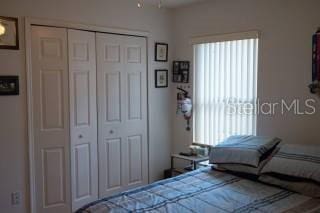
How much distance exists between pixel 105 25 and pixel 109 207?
2200 millimetres

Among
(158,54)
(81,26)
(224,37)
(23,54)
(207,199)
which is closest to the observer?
(207,199)

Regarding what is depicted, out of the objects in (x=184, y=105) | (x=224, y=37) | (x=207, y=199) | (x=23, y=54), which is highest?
(x=224, y=37)

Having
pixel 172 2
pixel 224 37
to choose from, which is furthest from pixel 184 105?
pixel 172 2

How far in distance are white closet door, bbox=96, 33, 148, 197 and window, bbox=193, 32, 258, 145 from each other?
706mm

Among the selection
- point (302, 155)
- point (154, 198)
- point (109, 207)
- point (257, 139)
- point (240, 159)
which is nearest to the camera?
point (109, 207)

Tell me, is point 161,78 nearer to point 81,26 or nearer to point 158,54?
point 158,54

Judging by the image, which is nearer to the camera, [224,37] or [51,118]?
[51,118]

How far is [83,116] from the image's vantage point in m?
3.52

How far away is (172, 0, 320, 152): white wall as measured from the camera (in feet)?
9.99

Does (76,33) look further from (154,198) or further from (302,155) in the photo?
(302,155)

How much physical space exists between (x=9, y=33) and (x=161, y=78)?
1.92 meters

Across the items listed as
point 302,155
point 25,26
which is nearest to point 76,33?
point 25,26

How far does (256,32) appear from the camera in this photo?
133 inches

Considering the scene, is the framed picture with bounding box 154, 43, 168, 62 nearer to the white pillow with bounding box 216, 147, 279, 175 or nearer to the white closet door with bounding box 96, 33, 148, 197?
the white closet door with bounding box 96, 33, 148, 197
